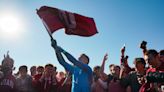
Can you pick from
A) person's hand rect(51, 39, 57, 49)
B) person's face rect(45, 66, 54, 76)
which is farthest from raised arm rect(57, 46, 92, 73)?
person's face rect(45, 66, 54, 76)

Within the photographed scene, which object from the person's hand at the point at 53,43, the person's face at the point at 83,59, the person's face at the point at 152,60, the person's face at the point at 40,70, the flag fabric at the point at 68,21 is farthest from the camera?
the person's face at the point at 40,70

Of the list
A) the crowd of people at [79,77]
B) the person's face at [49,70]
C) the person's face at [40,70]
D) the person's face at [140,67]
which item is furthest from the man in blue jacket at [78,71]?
the person's face at [40,70]

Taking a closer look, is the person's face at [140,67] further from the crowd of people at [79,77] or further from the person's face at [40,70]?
the person's face at [40,70]

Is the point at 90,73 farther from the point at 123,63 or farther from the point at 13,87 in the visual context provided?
the point at 13,87

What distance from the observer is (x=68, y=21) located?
9781 millimetres

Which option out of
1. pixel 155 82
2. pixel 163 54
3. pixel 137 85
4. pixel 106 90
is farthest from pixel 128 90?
pixel 155 82

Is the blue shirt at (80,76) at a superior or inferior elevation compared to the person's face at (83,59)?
inferior

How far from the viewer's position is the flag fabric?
9.71 m

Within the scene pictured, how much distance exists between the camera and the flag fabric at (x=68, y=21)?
971cm

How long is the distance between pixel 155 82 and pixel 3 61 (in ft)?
16.4

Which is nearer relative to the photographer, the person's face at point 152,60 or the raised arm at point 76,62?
the person's face at point 152,60

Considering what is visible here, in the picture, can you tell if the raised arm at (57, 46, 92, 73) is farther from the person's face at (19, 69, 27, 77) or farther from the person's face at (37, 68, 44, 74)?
the person's face at (37, 68, 44, 74)

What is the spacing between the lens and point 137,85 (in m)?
9.21

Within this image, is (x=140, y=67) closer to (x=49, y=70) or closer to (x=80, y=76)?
(x=80, y=76)
